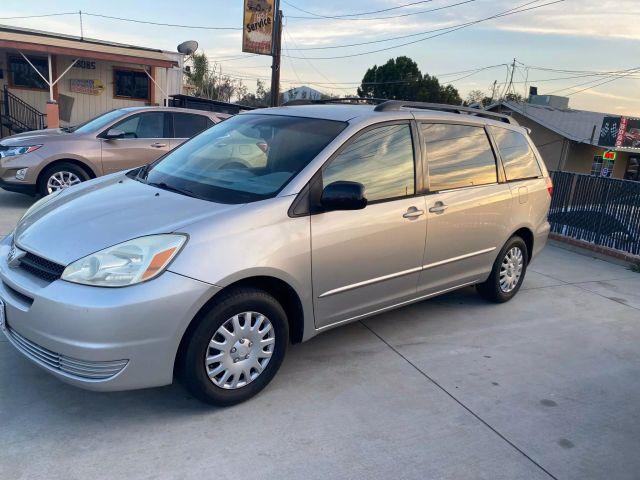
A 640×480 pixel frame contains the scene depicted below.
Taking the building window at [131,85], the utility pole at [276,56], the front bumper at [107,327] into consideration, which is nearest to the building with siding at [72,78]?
the building window at [131,85]

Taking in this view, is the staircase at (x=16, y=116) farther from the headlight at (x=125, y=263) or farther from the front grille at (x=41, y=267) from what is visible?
the headlight at (x=125, y=263)

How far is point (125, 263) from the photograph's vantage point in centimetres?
274

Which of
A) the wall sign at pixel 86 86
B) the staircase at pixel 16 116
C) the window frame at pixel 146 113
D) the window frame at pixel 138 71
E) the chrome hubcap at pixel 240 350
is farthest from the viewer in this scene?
the window frame at pixel 138 71

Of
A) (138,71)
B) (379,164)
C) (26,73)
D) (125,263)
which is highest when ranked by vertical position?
(138,71)

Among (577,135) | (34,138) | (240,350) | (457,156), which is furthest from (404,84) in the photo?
(240,350)

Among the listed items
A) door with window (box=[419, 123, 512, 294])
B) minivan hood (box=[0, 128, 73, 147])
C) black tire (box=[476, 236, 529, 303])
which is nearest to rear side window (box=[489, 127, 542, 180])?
door with window (box=[419, 123, 512, 294])

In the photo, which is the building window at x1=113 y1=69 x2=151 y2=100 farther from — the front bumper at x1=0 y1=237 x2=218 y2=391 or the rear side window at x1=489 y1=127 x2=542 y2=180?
the front bumper at x1=0 y1=237 x2=218 y2=391

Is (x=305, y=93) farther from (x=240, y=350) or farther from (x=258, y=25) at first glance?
(x=240, y=350)

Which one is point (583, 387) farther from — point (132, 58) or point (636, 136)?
point (636, 136)

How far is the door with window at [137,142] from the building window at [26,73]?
539 inches

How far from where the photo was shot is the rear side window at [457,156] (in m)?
4.22

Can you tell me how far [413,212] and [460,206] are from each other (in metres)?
0.62

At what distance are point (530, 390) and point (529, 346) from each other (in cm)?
82

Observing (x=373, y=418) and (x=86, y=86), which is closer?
(x=373, y=418)
